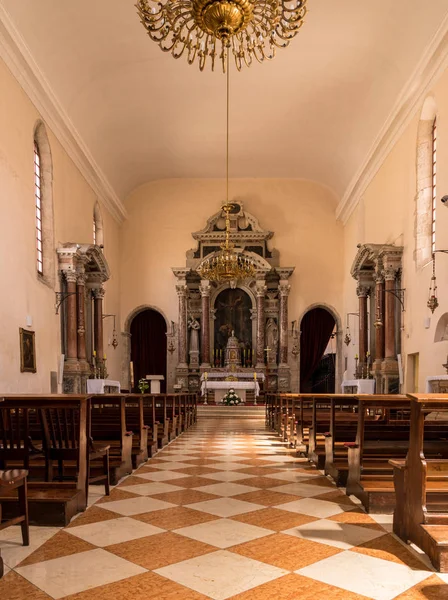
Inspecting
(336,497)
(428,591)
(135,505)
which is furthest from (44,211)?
(428,591)

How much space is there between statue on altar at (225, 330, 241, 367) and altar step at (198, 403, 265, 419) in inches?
150

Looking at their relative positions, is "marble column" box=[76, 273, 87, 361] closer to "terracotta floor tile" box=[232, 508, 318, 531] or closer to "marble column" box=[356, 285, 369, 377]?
"marble column" box=[356, 285, 369, 377]

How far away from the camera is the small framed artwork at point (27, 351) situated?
11.5 meters

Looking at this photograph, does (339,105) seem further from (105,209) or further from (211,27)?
(211,27)

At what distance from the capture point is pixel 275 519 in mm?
4262

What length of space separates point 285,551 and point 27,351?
934 centimetres

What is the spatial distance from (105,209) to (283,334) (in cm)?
762

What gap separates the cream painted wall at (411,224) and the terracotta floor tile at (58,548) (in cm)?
887

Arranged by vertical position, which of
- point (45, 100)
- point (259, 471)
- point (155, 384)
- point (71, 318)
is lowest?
point (155, 384)

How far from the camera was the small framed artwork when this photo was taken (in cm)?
1148

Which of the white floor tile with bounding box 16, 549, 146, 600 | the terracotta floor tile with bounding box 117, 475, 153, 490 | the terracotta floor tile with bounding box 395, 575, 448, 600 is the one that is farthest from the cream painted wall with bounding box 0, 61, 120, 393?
the terracotta floor tile with bounding box 395, 575, 448, 600

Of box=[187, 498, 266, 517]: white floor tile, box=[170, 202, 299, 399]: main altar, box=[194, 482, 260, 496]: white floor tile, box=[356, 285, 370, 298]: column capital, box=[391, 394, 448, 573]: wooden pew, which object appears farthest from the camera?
box=[170, 202, 299, 399]: main altar

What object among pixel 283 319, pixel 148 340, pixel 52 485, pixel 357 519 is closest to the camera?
pixel 357 519

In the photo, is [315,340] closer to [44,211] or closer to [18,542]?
[44,211]
